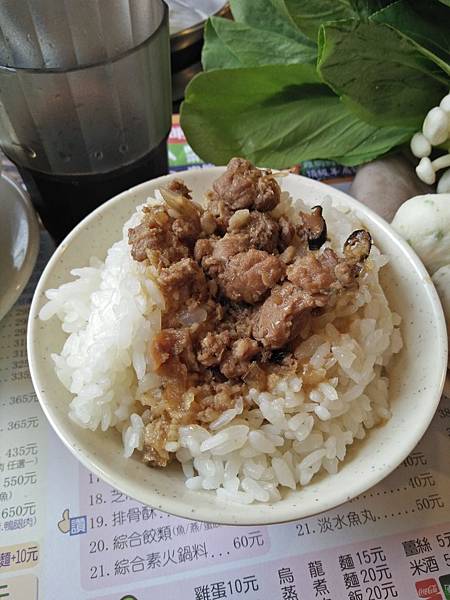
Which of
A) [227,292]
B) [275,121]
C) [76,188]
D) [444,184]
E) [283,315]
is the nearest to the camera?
[283,315]

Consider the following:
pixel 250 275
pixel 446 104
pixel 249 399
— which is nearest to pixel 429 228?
pixel 446 104

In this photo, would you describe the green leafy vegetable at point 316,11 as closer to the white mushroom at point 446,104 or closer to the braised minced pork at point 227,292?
the white mushroom at point 446,104

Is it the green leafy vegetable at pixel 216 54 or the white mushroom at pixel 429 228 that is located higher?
the green leafy vegetable at pixel 216 54

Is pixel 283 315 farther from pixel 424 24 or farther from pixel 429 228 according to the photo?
pixel 424 24

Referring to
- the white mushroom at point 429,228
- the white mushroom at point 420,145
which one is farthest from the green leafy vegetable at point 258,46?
the white mushroom at point 429,228

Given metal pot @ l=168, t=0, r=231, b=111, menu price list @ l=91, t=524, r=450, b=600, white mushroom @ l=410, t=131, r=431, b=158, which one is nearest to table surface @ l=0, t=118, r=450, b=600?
menu price list @ l=91, t=524, r=450, b=600

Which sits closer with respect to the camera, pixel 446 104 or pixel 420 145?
pixel 446 104

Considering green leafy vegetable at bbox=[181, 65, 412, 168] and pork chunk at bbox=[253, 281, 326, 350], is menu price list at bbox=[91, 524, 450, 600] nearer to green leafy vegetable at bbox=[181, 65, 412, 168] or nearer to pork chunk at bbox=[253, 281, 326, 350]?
pork chunk at bbox=[253, 281, 326, 350]
